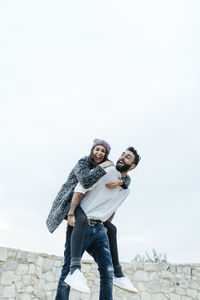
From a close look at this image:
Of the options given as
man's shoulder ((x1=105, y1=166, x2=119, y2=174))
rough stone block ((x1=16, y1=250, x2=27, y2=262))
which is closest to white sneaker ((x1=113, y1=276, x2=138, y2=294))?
man's shoulder ((x1=105, y1=166, x2=119, y2=174))

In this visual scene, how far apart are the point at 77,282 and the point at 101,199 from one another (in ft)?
1.85

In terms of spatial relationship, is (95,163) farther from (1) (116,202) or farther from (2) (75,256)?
(2) (75,256)

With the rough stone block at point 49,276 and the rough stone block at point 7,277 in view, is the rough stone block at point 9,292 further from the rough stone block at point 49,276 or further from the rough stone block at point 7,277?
the rough stone block at point 49,276

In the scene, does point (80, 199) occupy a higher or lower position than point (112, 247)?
higher

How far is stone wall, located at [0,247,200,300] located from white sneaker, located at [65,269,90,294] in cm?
370

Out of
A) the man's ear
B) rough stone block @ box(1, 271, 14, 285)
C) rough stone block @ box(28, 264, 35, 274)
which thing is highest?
the man's ear

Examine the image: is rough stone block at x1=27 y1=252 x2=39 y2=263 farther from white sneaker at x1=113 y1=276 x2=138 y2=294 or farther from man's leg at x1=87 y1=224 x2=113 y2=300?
man's leg at x1=87 y1=224 x2=113 y2=300

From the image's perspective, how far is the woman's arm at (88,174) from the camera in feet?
8.04

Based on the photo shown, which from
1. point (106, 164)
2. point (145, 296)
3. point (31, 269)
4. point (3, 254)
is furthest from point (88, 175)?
point (145, 296)

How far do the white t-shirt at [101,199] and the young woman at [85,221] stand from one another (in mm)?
41

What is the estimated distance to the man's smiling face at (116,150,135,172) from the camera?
266 cm

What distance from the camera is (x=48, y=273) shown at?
6.40 m

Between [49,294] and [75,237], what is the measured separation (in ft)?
14.1

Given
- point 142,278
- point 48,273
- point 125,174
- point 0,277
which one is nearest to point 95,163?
point 125,174
